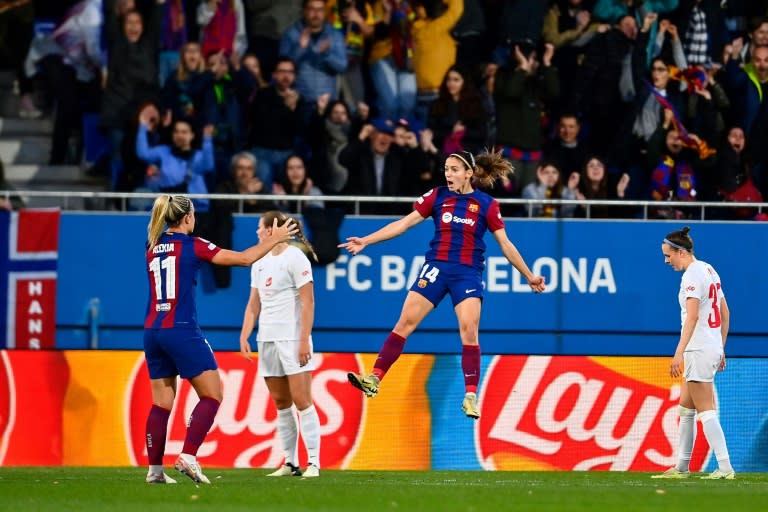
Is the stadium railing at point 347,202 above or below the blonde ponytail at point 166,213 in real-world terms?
above

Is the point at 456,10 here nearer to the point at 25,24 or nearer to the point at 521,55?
the point at 521,55

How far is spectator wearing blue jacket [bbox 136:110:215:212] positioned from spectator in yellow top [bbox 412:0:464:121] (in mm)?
2607

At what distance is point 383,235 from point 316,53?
6.14 m

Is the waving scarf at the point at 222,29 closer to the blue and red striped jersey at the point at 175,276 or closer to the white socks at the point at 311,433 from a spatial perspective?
the white socks at the point at 311,433

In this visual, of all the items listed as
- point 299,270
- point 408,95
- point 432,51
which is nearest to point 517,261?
point 299,270

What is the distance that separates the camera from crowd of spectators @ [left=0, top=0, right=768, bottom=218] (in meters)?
17.4

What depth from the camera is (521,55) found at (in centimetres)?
1797

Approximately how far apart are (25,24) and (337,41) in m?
4.09

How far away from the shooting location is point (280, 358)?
12836 millimetres

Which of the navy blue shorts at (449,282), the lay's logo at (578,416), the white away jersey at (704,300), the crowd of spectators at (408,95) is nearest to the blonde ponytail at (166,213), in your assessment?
the navy blue shorts at (449,282)

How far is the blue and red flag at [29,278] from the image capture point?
16.8m

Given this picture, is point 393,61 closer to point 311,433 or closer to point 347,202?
point 347,202

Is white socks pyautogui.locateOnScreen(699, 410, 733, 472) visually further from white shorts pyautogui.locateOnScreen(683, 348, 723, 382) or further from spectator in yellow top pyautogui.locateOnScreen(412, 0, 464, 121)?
spectator in yellow top pyautogui.locateOnScreen(412, 0, 464, 121)

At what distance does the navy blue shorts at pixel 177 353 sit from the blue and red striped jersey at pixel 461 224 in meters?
2.29
